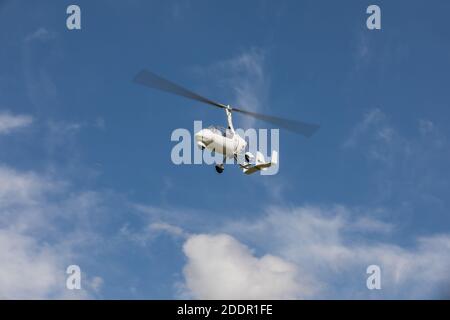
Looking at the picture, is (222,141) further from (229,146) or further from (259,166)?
(259,166)

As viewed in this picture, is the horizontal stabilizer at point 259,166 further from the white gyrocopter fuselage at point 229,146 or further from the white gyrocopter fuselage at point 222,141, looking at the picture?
the white gyrocopter fuselage at point 222,141

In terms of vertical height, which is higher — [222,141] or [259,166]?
[222,141]

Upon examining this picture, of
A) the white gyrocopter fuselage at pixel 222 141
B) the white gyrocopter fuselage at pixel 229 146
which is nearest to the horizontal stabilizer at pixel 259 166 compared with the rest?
the white gyrocopter fuselage at pixel 229 146

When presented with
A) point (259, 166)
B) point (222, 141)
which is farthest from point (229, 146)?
point (259, 166)

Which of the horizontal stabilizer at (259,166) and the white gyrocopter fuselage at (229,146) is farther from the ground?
the white gyrocopter fuselage at (229,146)

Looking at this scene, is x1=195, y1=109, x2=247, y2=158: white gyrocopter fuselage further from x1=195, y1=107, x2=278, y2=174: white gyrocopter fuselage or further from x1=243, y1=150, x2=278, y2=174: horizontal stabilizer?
A: x1=243, y1=150, x2=278, y2=174: horizontal stabilizer

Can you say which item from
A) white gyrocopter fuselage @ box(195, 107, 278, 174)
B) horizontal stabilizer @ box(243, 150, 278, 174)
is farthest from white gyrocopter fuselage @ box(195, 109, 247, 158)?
horizontal stabilizer @ box(243, 150, 278, 174)

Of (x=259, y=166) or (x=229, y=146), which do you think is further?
(x=259, y=166)

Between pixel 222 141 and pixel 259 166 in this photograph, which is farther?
pixel 259 166
